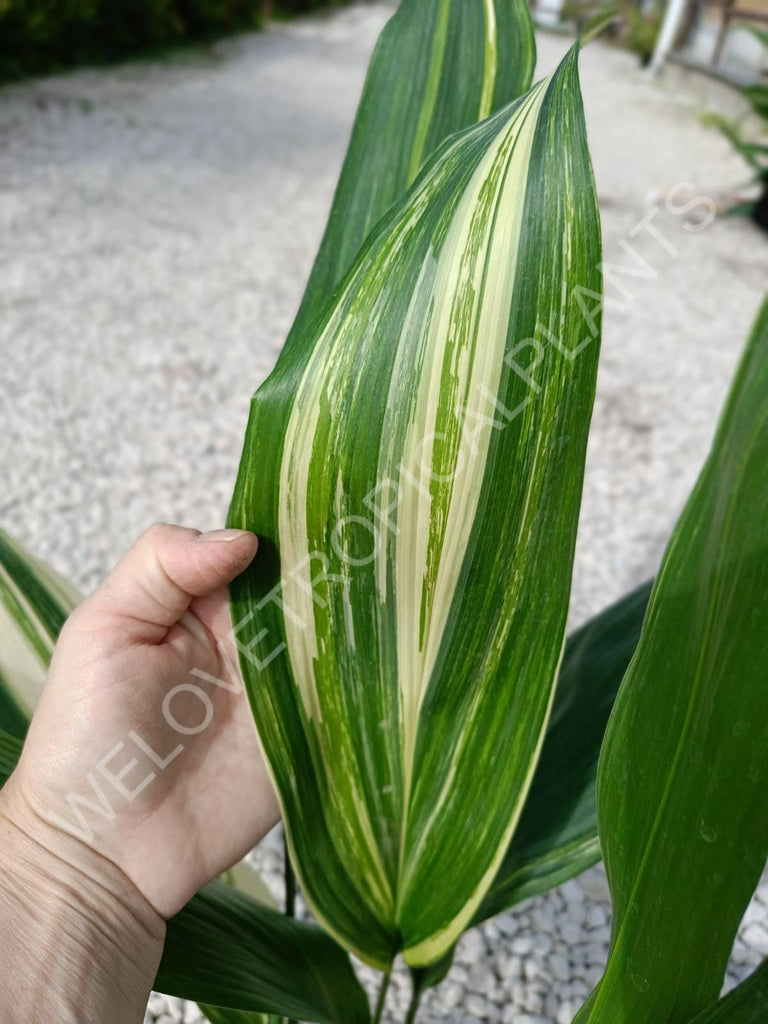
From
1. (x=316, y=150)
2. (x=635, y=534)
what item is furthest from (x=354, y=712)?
(x=316, y=150)

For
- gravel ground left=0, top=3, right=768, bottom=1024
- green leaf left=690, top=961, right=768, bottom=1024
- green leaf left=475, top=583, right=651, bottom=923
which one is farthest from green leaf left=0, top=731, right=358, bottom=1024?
gravel ground left=0, top=3, right=768, bottom=1024

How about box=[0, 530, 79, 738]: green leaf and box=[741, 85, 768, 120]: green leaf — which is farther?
box=[741, 85, 768, 120]: green leaf

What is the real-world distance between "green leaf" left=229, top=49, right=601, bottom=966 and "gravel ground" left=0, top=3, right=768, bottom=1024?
0.45 meters

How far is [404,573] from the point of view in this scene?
47 cm

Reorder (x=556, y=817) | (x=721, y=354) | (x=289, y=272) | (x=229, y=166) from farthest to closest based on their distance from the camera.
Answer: (x=229, y=166) → (x=289, y=272) → (x=721, y=354) → (x=556, y=817)

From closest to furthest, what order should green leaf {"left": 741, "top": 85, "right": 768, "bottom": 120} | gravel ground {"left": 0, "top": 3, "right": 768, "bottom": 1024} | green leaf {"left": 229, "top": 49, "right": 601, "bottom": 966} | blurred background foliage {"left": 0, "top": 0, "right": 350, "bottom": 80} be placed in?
green leaf {"left": 229, "top": 49, "right": 601, "bottom": 966} < gravel ground {"left": 0, "top": 3, "right": 768, "bottom": 1024} < green leaf {"left": 741, "top": 85, "right": 768, "bottom": 120} < blurred background foliage {"left": 0, "top": 0, "right": 350, "bottom": 80}

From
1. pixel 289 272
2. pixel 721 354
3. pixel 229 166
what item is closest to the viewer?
pixel 721 354

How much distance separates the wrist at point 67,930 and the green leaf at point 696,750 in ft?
0.79

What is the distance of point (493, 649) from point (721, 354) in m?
2.06

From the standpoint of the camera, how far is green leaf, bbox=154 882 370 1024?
0.46 m

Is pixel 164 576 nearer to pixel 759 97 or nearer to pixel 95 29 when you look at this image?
pixel 759 97

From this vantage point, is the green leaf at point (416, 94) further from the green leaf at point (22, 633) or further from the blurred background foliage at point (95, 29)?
the blurred background foliage at point (95, 29)

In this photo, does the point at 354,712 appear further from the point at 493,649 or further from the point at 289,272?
the point at 289,272

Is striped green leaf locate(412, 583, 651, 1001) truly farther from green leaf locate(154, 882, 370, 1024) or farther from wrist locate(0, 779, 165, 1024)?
wrist locate(0, 779, 165, 1024)
